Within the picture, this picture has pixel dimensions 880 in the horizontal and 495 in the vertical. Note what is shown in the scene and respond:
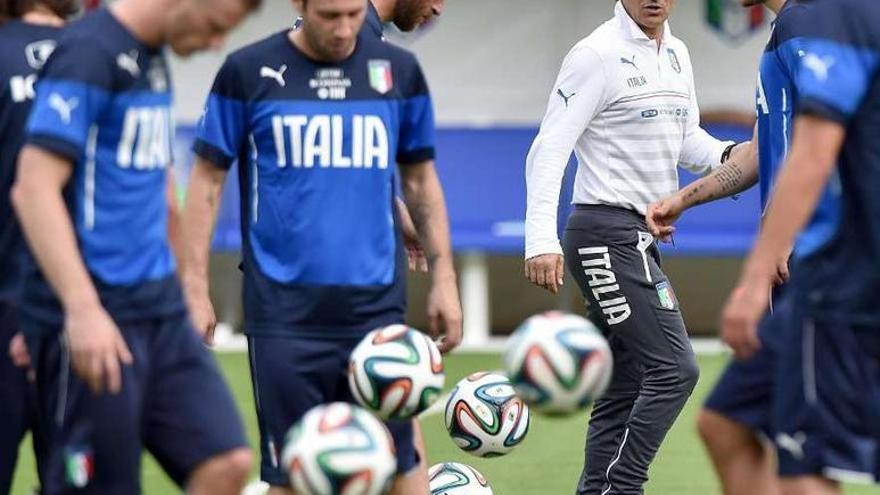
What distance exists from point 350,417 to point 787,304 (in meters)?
1.45

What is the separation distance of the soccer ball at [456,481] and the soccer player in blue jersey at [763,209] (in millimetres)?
1329

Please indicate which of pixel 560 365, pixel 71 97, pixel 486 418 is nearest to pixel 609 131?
pixel 486 418

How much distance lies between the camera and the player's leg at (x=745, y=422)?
6.00 meters

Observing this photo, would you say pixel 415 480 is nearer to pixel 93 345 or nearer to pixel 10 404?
pixel 10 404

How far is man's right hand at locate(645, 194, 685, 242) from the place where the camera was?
7680mm

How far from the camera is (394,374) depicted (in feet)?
20.8

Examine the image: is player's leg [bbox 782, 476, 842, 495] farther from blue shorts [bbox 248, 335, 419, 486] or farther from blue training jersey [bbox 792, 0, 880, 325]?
blue shorts [bbox 248, 335, 419, 486]

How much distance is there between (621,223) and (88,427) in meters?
3.25

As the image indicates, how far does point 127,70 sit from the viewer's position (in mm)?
5570

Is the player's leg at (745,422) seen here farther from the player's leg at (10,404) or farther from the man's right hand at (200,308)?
the player's leg at (10,404)

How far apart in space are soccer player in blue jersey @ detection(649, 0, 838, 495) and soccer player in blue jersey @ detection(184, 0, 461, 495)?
122 cm

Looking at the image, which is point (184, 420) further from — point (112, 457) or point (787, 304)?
point (787, 304)

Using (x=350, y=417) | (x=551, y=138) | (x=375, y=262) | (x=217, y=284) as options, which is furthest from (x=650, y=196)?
(x=217, y=284)

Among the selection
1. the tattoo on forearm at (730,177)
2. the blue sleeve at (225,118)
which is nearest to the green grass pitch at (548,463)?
the tattoo on forearm at (730,177)
